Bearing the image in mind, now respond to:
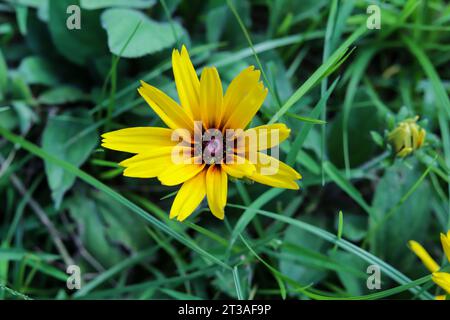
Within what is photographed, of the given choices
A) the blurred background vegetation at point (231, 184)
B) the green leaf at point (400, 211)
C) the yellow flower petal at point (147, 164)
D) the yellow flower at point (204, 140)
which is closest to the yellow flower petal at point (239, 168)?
the yellow flower at point (204, 140)

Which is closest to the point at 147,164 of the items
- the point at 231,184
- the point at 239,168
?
the point at 239,168

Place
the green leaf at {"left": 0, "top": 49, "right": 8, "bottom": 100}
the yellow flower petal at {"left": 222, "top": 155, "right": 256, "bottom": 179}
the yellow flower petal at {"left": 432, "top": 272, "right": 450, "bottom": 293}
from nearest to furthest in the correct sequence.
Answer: the yellow flower petal at {"left": 222, "top": 155, "right": 256, "bottom": 179} → the yellow flower petal at {"left": 432, "top": 272, "right": 450, "bottom": 293} → the green leaf at {"left": 0, "top": 49, "right": 8, "bottom": 100}

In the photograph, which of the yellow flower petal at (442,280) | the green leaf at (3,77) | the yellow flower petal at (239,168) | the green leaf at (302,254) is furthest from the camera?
the green leaf at (3,77)

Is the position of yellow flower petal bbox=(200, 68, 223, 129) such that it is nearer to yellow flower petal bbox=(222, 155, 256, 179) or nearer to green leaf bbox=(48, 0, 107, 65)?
yellow flower petal bbox=(222, 155, 256, 179)

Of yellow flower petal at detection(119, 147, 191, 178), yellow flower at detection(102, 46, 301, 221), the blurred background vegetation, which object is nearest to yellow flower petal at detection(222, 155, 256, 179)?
yellow flower at detection(102, 46, 301, 221)

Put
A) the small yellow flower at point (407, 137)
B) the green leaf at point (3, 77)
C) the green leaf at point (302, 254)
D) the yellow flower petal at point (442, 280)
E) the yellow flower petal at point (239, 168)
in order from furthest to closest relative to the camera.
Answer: the green leaf at point (3, 77) < the green leaf at point (302, 254) < the small yellow flower at point (407, 137) < the yellow flower petal at point (442, 280) < the yellow flower petal at point (239, 168)

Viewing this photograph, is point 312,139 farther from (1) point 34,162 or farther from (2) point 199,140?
(1) point 34,162

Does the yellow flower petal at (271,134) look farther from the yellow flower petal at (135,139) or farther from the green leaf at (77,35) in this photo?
the green leaf at (77,35)
